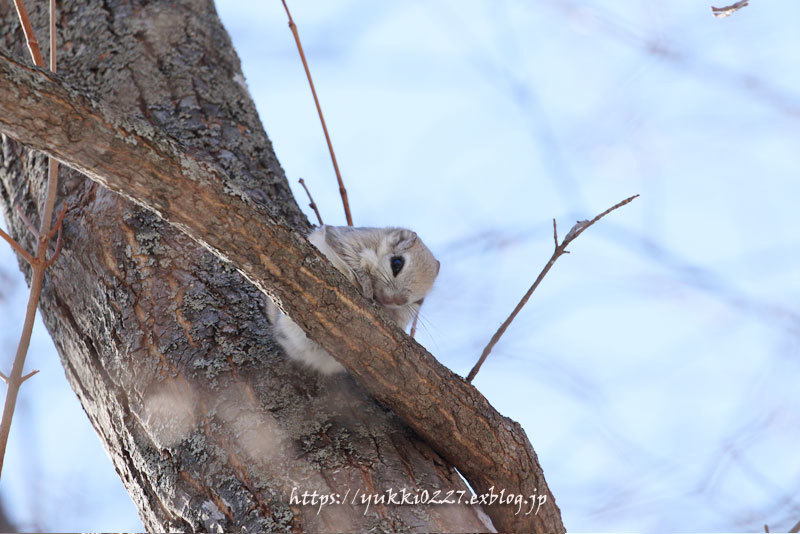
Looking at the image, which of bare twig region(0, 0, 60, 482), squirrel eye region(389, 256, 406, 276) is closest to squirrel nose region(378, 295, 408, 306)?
squirrel eye region(389, 256, 406, 276)

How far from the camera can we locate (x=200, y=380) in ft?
7.39

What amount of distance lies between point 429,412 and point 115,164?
1.07 meters

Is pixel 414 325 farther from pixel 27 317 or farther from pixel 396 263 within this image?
pixel 27 317

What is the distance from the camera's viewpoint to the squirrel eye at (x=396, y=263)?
3099 mm

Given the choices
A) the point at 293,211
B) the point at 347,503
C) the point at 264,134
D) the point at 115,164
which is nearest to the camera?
the point at 115,164

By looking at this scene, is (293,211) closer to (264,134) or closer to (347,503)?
(264,134)

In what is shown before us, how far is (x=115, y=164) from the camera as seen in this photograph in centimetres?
165

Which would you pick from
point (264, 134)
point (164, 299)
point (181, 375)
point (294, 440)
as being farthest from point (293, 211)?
point (294, 440)

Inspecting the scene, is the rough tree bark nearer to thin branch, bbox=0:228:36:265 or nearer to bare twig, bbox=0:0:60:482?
bare twig, bbox=0:0:60:482

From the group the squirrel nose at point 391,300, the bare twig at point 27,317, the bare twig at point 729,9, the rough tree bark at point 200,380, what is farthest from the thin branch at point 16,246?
the bare twig at point 729,9

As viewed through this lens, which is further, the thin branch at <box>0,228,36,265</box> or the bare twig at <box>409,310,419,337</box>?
the bare twig at <box>409,310,419,337</box>

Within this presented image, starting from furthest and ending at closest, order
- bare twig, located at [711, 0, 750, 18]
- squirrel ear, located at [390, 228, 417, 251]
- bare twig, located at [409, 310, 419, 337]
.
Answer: squirrel ear, located at [390, 228, 417, 251] < bare twig, located at [409, 310, 419, 337] < bare twig, located at [711, 0, 750, 18]

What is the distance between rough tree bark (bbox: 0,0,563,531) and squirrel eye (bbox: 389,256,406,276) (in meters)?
0.40

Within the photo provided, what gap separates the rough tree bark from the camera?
6.61 feet
